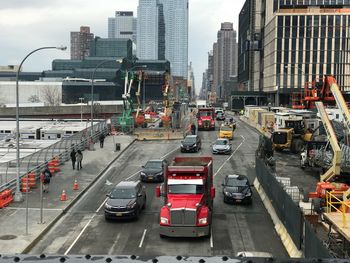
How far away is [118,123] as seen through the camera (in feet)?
214

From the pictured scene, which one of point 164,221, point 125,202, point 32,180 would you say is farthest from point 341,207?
point 32,180

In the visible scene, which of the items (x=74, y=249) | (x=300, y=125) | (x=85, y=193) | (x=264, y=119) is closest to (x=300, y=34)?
(x=264, y=119)

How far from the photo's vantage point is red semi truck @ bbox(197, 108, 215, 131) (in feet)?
226

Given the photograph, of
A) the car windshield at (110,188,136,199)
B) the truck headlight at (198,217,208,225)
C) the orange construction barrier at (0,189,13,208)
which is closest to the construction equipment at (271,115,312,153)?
the car windshield at (110,188,136,199)

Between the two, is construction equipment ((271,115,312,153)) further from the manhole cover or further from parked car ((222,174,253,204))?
the manhole cover

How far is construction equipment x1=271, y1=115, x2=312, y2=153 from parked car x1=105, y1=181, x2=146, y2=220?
2545 cm

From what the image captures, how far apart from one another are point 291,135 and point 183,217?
30.4 m

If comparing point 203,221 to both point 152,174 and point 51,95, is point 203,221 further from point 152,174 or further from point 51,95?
point 51,95

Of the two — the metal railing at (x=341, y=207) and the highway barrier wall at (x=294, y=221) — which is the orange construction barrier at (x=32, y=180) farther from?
the metal railing at (x=341, y=207)

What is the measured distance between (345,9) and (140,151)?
98317mm

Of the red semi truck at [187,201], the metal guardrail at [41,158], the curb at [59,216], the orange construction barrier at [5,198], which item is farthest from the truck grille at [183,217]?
the metal guardrail at [41,158]

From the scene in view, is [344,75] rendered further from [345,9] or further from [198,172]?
[198,172]

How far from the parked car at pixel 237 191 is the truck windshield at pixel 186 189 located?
18.8 ft

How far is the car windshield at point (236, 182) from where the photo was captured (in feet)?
86.9
